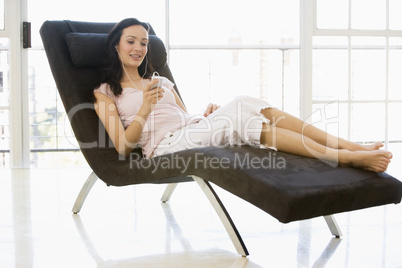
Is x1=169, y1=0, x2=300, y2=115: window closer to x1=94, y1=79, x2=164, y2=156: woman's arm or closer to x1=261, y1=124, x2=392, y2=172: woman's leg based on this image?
x1=94, y1=79, x2=164, y2=156: woman's arm

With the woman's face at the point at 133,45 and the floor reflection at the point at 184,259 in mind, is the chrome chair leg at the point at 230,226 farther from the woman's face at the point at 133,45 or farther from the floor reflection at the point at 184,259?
the woman's face at the point at 133,45

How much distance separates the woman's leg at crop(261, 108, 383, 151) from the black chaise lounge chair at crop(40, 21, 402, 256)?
14 centimetres

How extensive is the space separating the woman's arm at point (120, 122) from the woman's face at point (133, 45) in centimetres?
25

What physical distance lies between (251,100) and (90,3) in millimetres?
3541

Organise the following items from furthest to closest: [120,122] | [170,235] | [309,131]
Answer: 1. [120,122]
2. [170,235]
3. [309,131]

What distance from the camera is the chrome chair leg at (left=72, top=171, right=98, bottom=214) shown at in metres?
2.55

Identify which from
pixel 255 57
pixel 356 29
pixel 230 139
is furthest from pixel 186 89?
pixel 230 139

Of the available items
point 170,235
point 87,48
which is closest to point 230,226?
point 170,235

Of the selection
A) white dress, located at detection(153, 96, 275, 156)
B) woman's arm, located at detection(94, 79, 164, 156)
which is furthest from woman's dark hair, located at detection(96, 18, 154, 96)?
white dress, located at detection(153, 96, 275, 156)

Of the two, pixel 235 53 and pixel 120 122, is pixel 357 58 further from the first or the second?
pixel 120 122

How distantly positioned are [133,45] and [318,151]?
43.8 inches

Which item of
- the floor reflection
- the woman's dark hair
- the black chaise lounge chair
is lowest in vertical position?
the floor reflection

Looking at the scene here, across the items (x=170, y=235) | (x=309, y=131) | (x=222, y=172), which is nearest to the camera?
(x=222, y=172)

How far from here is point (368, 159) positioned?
1.92 metres
